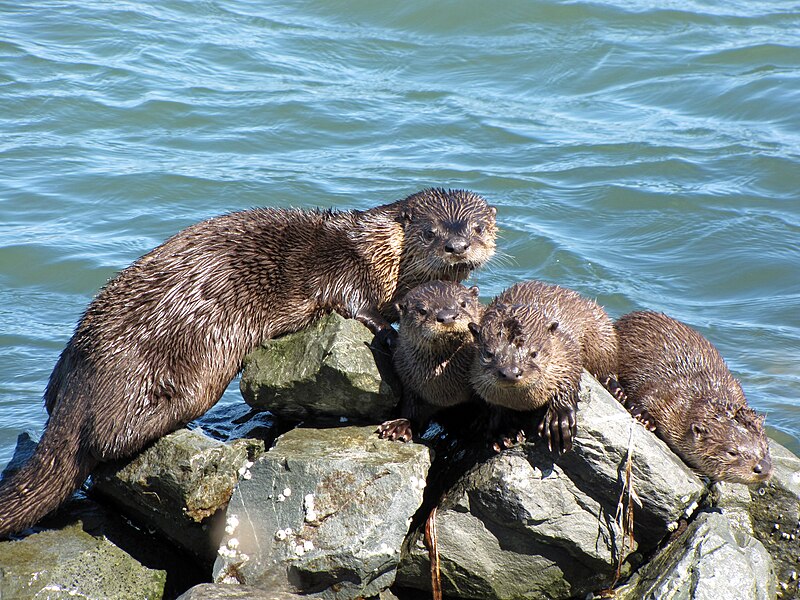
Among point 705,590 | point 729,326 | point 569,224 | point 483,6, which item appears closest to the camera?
point 705,590

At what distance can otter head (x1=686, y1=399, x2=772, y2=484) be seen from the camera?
5.20 m

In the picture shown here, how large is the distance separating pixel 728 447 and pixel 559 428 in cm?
105

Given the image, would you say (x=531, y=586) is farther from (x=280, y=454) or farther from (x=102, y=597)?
(x=102, y=597)

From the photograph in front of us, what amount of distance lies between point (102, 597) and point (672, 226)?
298 inches

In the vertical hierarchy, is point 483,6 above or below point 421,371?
above

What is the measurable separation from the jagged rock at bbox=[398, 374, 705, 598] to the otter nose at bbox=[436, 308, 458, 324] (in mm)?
669

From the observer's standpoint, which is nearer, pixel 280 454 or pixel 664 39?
pixel 280 454

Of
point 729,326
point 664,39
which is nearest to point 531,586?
point 729,326

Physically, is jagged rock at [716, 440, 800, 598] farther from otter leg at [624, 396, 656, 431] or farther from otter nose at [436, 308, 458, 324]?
otter nose at [436, 308, 458, 324]

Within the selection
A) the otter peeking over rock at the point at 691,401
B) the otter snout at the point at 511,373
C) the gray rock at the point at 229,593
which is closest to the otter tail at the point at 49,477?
the gray rock at the point at 229,593

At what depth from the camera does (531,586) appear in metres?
4.90

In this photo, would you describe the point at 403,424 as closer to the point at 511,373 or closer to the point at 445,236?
the point at 511,373

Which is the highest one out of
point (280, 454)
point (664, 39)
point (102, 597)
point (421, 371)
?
point (664, 39)

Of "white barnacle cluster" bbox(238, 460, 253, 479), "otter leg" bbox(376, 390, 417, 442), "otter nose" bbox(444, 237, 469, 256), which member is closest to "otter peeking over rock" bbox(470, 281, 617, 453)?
"otter leg" bbox(376, 390, 417, 442)
